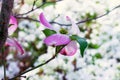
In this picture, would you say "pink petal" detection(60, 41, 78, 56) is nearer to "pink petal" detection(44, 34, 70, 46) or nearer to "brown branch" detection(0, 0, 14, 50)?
"pink petal" detection(44, 34, 70, 46)

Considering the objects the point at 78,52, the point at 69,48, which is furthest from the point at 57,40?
the point at 78,52

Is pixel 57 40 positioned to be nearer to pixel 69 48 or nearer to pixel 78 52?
pixel 69 48

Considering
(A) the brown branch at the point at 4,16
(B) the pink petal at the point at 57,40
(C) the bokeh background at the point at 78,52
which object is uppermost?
(A) the brown branch at the point at 4,16

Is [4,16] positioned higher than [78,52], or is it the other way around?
[4,16]

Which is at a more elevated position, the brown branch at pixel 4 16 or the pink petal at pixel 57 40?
the brown branch at pixel 4 16

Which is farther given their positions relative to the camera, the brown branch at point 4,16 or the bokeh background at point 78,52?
the bokeh background at point 78,52

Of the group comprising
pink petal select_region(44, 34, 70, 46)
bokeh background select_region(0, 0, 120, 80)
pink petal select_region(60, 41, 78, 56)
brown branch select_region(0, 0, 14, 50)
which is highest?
brown branch select_region(0, 0, 14, 50)

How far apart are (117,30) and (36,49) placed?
0.68m

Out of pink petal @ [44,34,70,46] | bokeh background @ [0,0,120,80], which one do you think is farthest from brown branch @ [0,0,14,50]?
bokeh background @ [0,0,120,80]

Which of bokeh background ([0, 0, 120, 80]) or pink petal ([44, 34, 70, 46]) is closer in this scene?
pink petal ([44, 34, 70, 46])

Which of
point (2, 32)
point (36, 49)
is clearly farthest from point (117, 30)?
point (2, 32)

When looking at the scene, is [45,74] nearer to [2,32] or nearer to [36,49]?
[36,49]

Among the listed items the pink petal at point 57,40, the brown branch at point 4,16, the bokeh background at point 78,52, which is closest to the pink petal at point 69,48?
the pink petal at point 57,40

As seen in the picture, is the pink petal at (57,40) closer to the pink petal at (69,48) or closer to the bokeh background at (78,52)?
the pink petal at (69,48)
